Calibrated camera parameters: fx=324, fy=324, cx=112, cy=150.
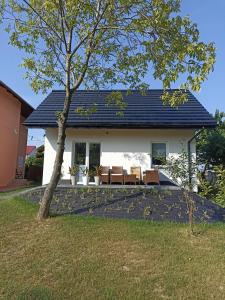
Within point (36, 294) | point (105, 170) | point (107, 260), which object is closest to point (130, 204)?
point (107, 260)

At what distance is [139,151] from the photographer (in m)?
16.0

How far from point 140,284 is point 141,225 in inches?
126

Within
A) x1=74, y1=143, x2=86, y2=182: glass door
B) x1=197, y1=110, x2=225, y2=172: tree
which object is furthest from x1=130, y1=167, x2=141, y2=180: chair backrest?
x1=197, y1=110, x2=225, y2=172: tree

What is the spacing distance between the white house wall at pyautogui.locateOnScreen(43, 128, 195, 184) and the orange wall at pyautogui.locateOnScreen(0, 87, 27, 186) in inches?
182

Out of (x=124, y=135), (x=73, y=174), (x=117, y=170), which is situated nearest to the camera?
(x=73, y=174)

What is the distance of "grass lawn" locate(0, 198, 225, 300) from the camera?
569 centimetres

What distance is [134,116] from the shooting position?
53.7ft

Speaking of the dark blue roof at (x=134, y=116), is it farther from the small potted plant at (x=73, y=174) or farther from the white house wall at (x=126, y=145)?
the small potted plant at (x=73, y=174)

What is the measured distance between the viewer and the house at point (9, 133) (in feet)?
64.0

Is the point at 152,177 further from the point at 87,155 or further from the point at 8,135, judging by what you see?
the point at 8,135

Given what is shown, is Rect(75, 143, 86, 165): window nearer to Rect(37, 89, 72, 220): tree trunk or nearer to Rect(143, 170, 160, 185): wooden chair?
Rect(143, 170, 160, 185): wooden chair

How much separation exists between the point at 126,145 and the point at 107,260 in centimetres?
973

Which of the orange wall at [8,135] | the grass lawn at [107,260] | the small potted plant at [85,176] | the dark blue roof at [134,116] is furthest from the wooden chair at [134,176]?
the orange wall at [8,135]

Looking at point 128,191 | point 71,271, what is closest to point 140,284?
point 71,271
